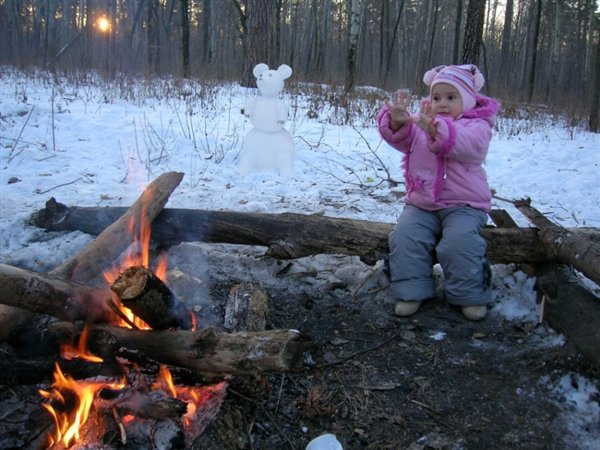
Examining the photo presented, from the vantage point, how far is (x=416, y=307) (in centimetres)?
278

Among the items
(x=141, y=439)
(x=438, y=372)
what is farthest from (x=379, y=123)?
(x=141, y=439)

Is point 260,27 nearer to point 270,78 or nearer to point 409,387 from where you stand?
point 270,78

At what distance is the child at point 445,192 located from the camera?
271 centimetres

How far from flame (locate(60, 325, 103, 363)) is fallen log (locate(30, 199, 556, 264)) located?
131 centimetres

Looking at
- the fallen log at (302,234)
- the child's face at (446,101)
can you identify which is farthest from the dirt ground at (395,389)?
the child's face at (446,101)

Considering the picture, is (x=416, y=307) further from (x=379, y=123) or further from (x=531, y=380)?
(x=379, y=123)

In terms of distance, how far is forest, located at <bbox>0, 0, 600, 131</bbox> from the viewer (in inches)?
476

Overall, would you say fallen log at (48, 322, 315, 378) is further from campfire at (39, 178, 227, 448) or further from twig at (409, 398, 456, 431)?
twig at (409, 398, 456, 431)

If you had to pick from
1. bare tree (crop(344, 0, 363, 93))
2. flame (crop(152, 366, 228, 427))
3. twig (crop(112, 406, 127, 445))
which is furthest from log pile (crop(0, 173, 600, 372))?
bare tree (crop(344, 0, 363, 93))

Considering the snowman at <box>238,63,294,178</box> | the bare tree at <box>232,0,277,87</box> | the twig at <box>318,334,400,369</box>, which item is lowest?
the twig at <box>318,334,400,369</box>

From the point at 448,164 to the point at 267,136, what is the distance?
112 inches

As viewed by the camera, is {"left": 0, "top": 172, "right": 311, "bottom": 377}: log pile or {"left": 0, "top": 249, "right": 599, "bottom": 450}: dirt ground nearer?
{"left": 0, "top": 172, "right": 311, "bottom": 377}: log pile

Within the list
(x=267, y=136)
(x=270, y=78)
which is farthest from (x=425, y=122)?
(x=267, y=136)

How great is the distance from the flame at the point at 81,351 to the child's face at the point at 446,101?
7.37 ft
